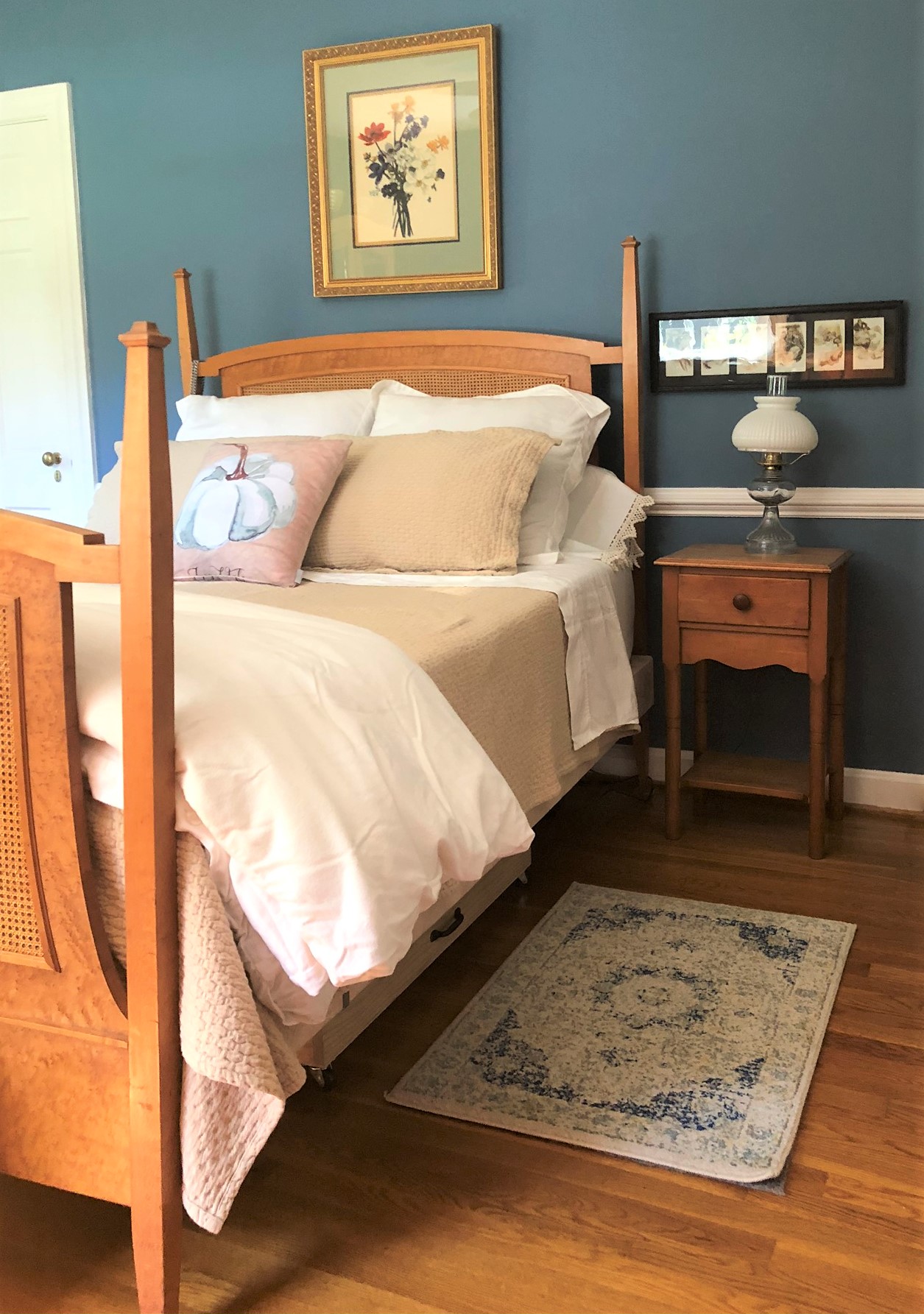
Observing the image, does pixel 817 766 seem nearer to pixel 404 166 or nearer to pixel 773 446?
pixel 773 446

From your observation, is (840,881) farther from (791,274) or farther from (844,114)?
(844,114)

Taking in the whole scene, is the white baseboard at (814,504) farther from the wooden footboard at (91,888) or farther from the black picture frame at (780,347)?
the wooden footboard at (91,888)

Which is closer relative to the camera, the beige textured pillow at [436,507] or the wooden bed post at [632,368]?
the beige textured pillow at [436,507]

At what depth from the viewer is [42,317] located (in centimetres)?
395

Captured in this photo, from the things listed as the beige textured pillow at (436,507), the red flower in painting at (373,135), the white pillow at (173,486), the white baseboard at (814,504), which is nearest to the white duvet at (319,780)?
the beige textured pillow at (436,507)

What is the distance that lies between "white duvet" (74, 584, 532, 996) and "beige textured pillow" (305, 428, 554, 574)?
90 centimetres

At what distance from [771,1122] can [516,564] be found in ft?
4.46

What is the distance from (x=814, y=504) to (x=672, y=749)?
2.50 feet

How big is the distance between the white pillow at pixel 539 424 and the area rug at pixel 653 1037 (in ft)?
2.97

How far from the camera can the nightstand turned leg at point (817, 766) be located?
2760 mm

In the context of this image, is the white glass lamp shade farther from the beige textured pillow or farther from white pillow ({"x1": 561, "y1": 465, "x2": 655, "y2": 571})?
the beige textured pillow

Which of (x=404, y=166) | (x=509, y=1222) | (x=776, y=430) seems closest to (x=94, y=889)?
(x=509, y=1222)

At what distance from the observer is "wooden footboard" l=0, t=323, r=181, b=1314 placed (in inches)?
49.6

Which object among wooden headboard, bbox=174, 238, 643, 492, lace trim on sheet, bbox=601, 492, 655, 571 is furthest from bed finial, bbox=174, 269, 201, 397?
lace trim on sheet, bbox=601, 492, 655, 571
